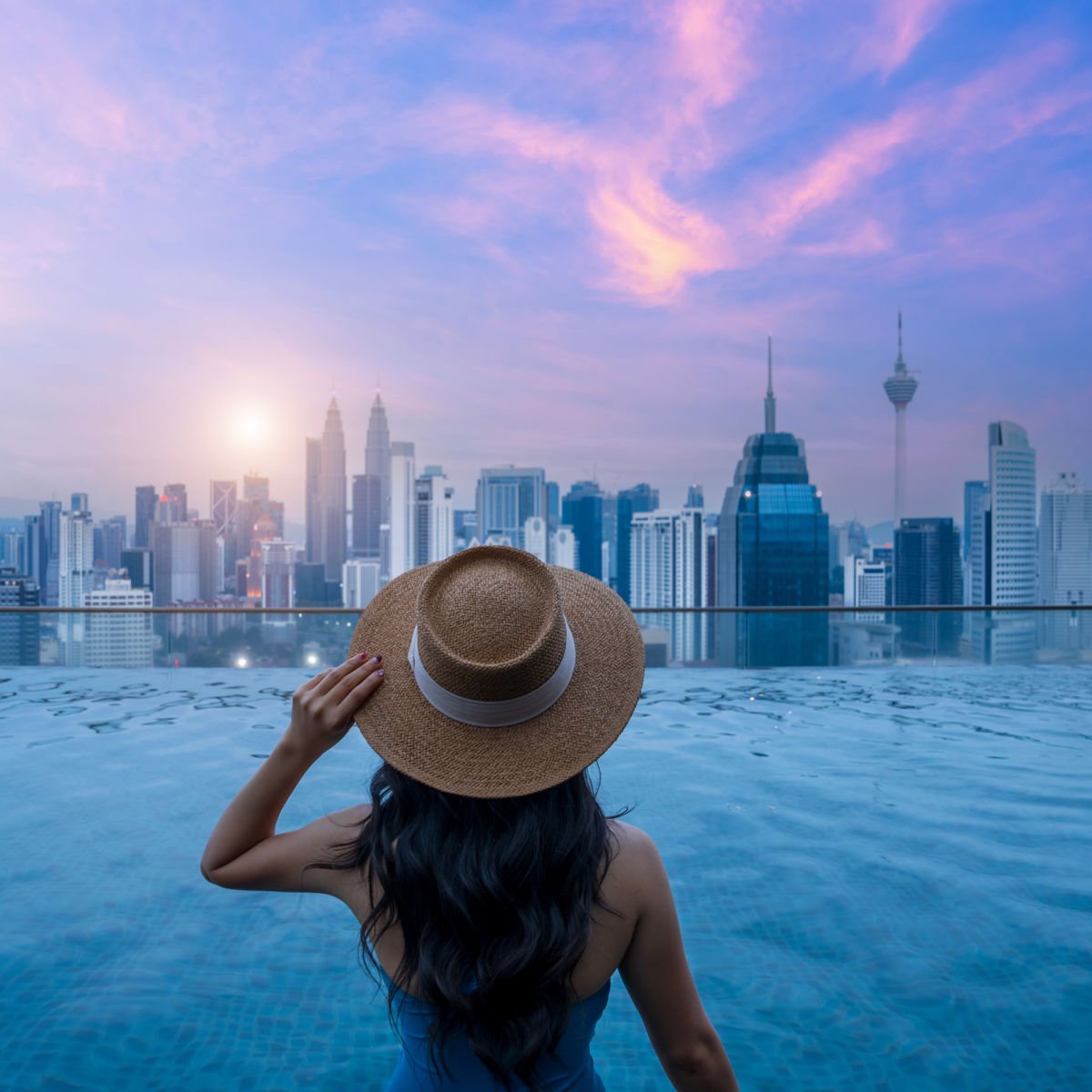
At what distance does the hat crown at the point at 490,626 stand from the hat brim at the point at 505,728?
0.16 ft

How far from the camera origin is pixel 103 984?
189cm

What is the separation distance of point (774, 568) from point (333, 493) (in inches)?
1301

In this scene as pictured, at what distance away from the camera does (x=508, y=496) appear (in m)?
22.1

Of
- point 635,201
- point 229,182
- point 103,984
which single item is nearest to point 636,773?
point 103,984

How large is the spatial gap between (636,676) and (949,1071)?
150 cm

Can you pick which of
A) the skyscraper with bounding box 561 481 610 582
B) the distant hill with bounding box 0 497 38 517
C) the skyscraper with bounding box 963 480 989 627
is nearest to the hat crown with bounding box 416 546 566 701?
the skyscraper with bounding box 963 480 989 627

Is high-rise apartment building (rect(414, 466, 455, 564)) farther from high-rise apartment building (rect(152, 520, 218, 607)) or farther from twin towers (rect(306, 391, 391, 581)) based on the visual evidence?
high-rise apartment building (rect(152, 520, 218, 607))

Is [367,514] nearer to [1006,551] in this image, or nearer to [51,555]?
[51,555]

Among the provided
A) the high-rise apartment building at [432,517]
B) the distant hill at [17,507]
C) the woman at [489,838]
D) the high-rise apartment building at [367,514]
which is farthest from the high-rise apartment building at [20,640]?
the high-rise apartment building at [367,514]

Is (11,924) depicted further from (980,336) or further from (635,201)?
(980,336)

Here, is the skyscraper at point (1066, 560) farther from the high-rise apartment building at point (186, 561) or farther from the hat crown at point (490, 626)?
the high-rise apartment building at point (186, 561)

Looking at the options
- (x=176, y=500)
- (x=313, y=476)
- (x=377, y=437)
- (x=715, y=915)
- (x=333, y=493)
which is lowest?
(x=715, y=915)

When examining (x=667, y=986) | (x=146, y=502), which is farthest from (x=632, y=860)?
(x=146, y=502)

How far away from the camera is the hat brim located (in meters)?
0.69
